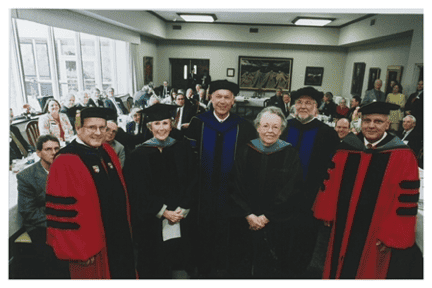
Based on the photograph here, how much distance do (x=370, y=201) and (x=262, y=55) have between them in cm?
1139

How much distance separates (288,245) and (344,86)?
11.6m

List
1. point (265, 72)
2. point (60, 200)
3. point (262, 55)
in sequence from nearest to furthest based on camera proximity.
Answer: point (60, 200) < point (262, 55) < point (265, 72)

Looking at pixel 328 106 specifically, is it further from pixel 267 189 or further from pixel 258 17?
pixel 267 189

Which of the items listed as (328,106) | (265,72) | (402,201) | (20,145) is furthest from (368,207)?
(265,72)

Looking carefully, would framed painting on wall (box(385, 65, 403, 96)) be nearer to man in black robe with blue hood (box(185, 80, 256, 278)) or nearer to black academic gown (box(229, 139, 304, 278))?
man in black robe with blue hood (box(185, 80, 256, 278))

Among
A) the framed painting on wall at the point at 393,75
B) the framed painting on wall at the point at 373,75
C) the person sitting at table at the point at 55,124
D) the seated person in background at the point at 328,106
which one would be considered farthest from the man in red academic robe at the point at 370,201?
the framed painting on wall at the point at 373,75

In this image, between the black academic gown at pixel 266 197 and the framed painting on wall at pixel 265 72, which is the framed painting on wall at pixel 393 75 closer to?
the framed painting on wall at pixel 265 72

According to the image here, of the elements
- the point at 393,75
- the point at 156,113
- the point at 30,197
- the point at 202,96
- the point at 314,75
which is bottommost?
the point at 30,197

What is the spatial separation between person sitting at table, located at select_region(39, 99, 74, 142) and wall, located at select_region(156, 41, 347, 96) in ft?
29.6

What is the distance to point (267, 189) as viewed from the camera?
2.05 meters

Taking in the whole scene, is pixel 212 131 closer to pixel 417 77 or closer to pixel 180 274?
pixel 180 274

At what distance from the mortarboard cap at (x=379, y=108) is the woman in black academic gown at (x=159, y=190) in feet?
4.52

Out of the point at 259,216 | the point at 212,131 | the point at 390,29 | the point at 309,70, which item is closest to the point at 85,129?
the point at 212,131

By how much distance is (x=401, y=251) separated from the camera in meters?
2.09
